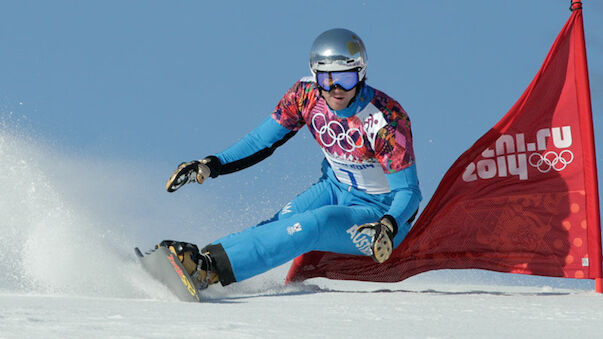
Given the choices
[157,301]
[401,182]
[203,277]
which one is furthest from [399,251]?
[157,301]

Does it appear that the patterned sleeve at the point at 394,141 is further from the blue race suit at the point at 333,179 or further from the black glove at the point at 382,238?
the black glove at the point at 382,238

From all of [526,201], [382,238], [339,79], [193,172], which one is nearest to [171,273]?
[193,172]

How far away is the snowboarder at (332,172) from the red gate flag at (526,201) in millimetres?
301

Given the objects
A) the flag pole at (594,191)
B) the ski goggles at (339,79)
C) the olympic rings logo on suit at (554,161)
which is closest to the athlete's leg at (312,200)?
the ski goggles at (339,79)

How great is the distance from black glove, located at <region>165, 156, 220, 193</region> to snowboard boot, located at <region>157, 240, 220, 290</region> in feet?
1.76

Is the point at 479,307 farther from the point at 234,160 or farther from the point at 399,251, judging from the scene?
the point at 234,160

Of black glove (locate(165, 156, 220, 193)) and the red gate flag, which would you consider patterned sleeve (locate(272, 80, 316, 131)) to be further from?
the red gate flag

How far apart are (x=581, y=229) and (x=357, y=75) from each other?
1.81 meters

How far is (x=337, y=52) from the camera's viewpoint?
4.11m

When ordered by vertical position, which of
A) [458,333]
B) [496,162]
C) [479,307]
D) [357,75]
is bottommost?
[479,307]

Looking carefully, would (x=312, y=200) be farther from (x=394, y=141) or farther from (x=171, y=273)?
(x=171, y=273)

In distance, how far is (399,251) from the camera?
4.63 meters

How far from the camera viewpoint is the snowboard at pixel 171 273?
→ 3461 mm

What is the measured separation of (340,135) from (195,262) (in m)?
1.27
